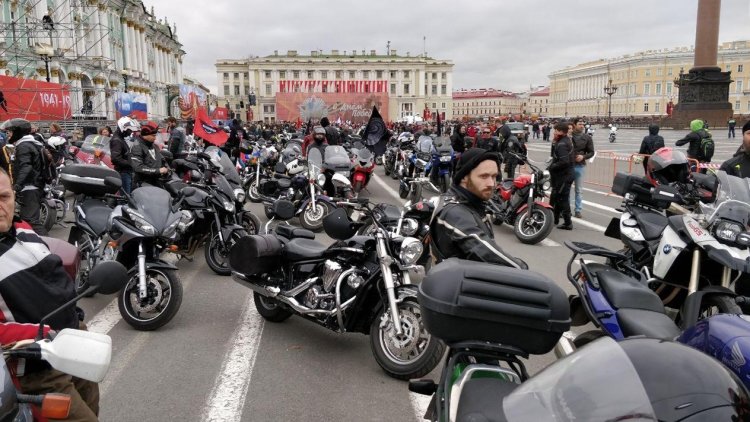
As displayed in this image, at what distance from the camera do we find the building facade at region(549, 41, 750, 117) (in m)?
107

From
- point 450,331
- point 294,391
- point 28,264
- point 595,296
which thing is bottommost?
point 294,391

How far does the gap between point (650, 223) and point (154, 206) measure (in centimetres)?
466

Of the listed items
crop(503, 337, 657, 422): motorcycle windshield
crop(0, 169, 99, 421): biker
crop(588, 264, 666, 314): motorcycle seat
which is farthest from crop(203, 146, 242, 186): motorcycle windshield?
crop(503, 337, 657, 422): motorcycle windshield

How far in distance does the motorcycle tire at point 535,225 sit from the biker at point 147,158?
5.51 meters

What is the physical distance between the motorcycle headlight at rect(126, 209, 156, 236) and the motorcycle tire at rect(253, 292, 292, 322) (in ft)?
3.71

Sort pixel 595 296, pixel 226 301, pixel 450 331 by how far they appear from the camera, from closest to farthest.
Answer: pixel 450 331 < pixel 595 296 < pixel 226 301

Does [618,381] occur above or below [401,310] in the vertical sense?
above

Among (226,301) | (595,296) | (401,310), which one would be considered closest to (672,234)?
(595,296)

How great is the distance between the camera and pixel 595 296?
12.1 feet

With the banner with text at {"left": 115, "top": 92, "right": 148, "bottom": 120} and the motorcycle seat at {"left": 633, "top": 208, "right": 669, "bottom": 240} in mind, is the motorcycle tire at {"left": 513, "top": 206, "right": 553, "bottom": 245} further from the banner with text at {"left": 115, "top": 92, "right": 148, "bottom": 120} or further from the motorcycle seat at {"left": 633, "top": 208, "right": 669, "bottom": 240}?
the banner with text at {"left": 115, "top": 92, "right": 148, "bottom": 120}

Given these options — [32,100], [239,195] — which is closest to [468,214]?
[239,195]

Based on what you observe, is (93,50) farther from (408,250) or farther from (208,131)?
(408,250)

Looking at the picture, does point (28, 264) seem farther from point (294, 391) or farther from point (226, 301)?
point (226, 301)

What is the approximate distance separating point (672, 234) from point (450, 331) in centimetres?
323
